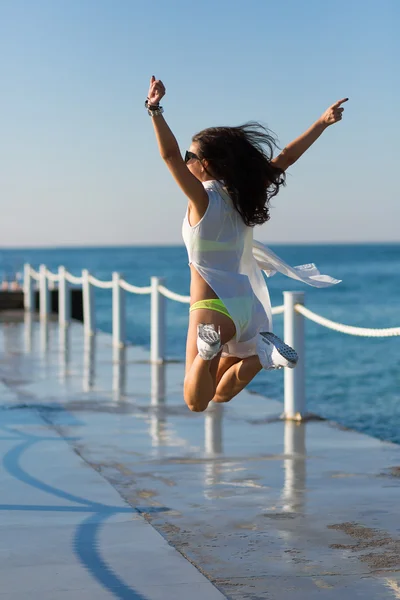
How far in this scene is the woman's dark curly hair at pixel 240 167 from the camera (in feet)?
18.3

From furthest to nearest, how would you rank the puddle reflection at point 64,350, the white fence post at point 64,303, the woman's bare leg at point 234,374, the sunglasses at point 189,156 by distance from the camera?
1. the white fence post at point 64,303
2. the puddle reflection at point 64,350
3. the woman's bare leg at point 234,374
4. the sunglasses at point 189,156

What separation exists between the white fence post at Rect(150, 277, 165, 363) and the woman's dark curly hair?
840cm

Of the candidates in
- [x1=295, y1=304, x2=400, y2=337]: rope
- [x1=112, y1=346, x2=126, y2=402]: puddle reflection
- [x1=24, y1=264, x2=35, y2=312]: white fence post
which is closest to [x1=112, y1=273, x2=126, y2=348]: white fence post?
[x1=112, y1=346, x2=126, y2=402]: puddle reflection

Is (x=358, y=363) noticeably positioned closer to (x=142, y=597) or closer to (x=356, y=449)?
(x=356, y=449)

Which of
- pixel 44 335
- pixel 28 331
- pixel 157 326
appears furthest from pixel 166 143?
pixel 28 331

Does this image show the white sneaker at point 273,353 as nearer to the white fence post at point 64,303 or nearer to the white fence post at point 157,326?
the white fence post at point 157,326

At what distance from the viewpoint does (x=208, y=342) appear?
548 centimetres

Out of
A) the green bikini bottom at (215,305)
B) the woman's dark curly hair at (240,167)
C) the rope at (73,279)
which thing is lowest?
the green bikini bottom at (215,305)

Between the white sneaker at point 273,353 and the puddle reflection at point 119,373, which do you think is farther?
the puddle reflection at point 119,373

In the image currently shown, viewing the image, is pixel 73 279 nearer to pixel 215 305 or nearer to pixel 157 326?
pixel 157 326

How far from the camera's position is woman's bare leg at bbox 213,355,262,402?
19.4 ft

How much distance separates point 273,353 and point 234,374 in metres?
0.42

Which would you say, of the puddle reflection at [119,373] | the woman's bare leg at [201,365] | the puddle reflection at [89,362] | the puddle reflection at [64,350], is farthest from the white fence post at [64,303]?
the woman's bare leg at [201,365]

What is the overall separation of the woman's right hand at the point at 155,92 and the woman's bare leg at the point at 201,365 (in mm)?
1092
